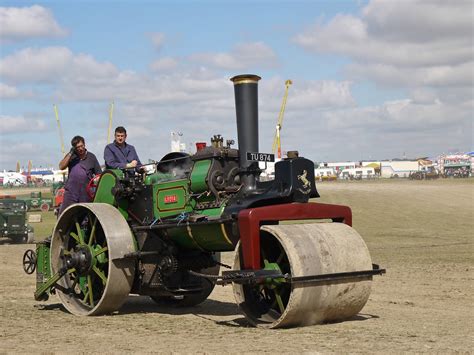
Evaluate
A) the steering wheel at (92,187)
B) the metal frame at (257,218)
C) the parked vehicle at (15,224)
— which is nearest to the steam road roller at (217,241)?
the metal frame at (257,218)

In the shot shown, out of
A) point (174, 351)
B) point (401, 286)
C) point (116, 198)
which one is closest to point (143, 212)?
point (116, 198)

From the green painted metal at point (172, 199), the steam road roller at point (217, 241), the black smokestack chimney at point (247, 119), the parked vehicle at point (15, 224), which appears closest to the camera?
the steam road roller at point (217, 241)

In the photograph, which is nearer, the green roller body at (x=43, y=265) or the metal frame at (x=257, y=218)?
the metal frame at (x=257, y=218)

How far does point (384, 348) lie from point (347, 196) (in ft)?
148

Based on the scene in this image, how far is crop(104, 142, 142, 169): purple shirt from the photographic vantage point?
32.7 feet

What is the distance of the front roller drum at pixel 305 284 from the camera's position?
7078 mm

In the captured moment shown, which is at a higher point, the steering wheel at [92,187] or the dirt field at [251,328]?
the steering wheel at [92,187]

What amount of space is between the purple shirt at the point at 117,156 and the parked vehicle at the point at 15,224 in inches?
663

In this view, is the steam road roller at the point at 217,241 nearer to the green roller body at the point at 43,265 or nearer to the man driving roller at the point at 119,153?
the green roller body at the point at 43,265

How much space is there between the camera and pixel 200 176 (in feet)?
28.0

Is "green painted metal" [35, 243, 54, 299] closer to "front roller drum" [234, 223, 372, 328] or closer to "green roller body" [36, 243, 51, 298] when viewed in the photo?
"green roller body" [36, 243, 51, 298]

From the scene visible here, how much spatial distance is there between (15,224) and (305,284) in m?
20.6

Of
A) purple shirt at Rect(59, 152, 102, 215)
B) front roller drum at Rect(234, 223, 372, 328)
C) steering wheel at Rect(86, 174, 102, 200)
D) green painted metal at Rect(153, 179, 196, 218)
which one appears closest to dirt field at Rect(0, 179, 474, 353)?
front roller drum at Rect(234, 223, 372, 328)

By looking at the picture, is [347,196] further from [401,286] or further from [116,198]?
[116,198]
